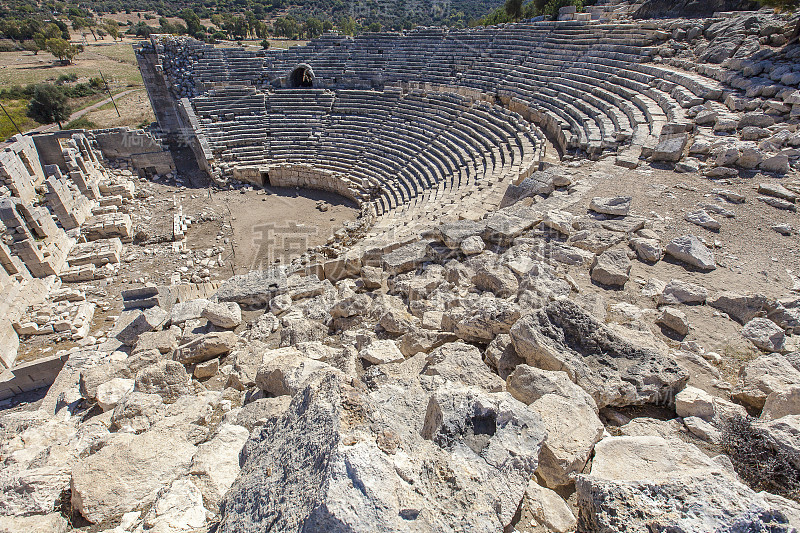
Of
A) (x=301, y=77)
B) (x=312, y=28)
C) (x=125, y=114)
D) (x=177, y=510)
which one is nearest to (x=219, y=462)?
(x=177, y=510)

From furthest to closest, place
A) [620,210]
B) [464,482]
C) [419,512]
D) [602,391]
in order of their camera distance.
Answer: [620,210] < [602,391] < [464,482] < [419,512]

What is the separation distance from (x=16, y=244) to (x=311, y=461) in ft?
45.5

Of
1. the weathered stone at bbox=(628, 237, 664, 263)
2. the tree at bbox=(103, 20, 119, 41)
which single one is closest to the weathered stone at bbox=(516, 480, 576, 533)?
the weathered stone at bbox=(628, 237, 664, 263)

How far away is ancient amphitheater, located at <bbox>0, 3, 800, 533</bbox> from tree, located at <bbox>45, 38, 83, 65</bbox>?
128 ft

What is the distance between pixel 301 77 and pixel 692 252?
2344 centimetres

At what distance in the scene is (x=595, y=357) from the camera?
3.53 metres

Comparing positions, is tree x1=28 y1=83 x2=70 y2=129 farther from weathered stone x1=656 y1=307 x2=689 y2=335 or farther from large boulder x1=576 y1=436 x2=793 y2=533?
large boulder x1=576 y1=436 x2=793 y2=533

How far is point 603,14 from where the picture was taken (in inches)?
856

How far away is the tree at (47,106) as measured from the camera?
24938 mm

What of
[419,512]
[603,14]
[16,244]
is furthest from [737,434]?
[603,14]

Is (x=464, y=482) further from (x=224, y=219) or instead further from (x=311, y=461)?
(x=224, y=219)

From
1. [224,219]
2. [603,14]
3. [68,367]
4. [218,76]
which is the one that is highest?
[603,14]

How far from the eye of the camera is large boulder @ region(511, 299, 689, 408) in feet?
10.7

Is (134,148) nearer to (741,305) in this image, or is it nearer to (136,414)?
(136,414)
